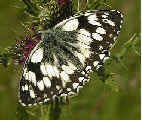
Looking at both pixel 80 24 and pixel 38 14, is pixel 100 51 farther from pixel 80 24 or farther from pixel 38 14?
pixel 38 14

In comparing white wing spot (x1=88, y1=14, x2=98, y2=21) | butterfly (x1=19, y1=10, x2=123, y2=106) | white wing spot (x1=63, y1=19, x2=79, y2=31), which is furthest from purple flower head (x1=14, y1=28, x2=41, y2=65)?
white wing spot (x1=88, y1=14, x2=98, y2=21)

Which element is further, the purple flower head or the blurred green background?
the blurred green background

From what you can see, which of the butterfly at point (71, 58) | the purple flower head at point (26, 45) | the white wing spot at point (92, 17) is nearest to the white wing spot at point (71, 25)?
the butterfly at point (71, 58)

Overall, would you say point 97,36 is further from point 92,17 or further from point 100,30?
point 92,17

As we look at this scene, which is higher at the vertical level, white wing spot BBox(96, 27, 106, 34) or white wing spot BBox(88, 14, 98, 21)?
white wing spot BBox(88, 14, 98, 21)

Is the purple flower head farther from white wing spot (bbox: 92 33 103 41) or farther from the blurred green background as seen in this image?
the blurred green background

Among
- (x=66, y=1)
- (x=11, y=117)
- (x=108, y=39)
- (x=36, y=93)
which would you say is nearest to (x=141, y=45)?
(x=108, y=39)

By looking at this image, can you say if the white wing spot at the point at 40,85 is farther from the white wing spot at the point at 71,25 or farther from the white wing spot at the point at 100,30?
the white wing spot at the point at 100,30

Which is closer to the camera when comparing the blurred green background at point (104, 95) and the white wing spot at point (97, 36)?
the white wing spot at point (97, 36)
